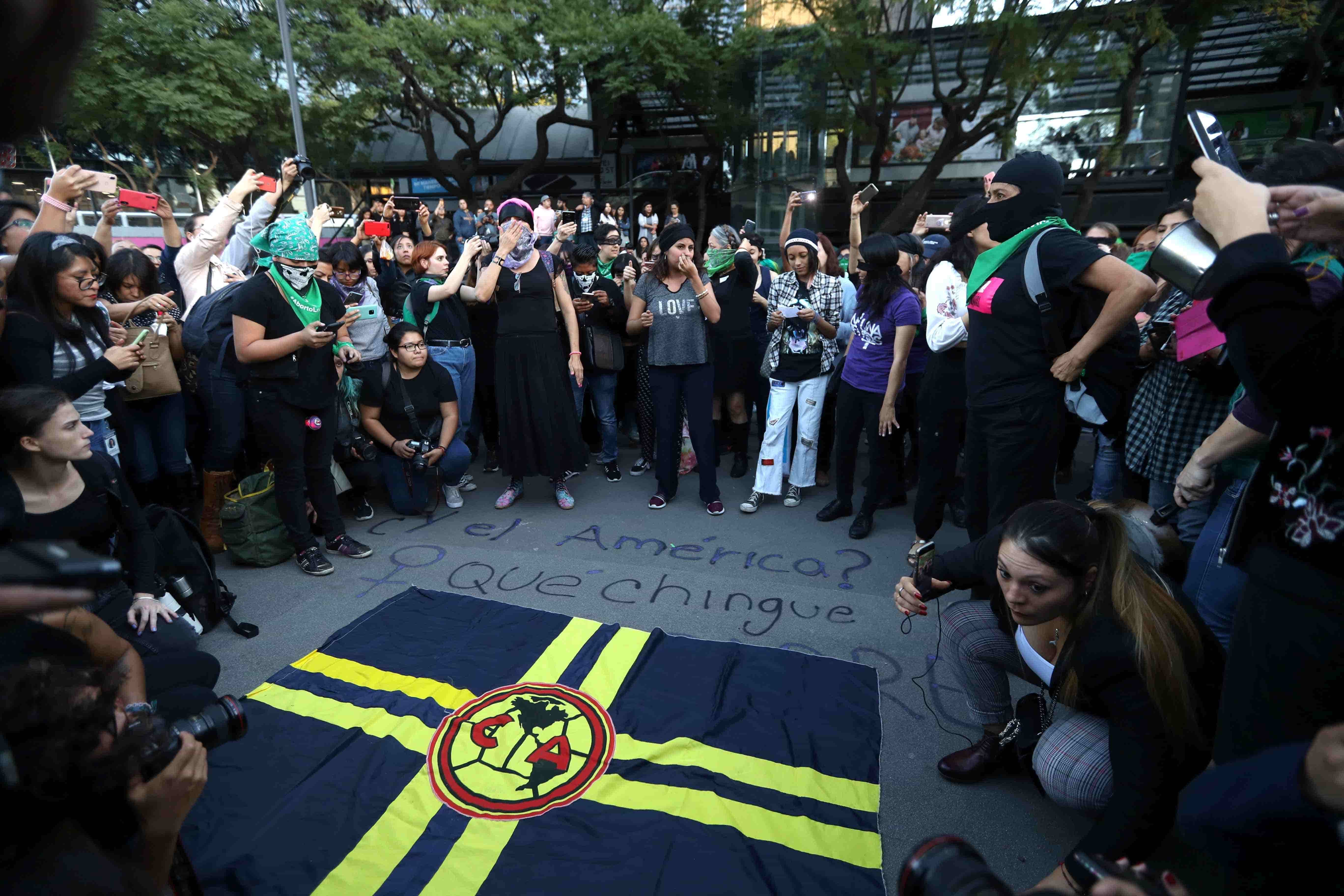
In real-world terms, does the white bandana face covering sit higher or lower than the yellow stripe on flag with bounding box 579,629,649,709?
higher

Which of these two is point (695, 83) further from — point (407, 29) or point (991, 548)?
point (991, 548)

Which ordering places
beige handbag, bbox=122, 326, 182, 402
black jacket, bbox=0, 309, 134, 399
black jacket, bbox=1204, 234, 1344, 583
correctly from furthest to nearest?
beige handbag, bbox=122, 326, 182, 402 < black jacket, bbox=0, 309, 134, 399 < black jacket, bbox=1204, 234, 1344, 583

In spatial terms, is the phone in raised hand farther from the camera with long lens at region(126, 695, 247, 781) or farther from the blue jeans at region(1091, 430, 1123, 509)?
the blue jeans at region(1091, 430, 1123, 509)

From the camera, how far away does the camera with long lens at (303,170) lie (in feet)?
12.8

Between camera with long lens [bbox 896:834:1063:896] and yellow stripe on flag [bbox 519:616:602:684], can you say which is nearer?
camera with long lens [bbox 896:834:1063:896]

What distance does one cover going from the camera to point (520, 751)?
2408 mm

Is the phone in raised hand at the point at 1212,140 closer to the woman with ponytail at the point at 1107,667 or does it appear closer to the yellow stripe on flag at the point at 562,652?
the woman with ponytail at the point at 1107,667

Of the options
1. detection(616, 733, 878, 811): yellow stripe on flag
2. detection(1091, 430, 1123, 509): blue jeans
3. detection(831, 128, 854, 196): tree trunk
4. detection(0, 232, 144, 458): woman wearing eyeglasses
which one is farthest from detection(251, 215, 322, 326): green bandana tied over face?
detection(831, 128, 854, 196): tree trunk

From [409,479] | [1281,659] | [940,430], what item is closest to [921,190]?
[940,430]

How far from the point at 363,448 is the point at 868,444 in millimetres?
3089

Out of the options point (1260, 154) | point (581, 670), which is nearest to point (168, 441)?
point (581, 670)

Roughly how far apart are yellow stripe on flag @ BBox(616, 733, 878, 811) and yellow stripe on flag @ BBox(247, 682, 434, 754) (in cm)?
71

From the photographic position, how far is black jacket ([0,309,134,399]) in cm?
278

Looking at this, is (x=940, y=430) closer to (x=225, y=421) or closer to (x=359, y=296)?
(x=359, y=296)
